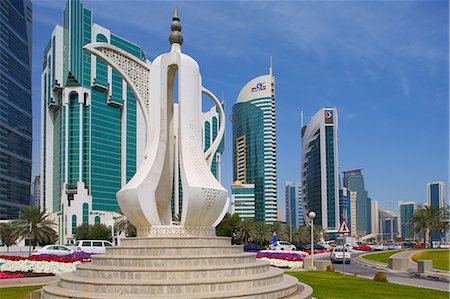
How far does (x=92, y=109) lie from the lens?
86.4 meters

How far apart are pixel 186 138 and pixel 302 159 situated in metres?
121

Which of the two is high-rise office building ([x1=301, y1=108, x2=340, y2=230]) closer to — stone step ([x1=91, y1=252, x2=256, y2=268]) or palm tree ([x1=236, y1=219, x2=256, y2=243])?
palm tree ([x1=236, y1=219, x2=256, y2=243])

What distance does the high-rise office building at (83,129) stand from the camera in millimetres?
83312

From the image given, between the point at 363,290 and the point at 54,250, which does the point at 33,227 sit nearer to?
the point at 54,250

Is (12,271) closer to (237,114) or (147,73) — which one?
(147,73)

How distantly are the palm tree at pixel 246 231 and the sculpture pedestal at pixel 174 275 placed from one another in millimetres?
43511

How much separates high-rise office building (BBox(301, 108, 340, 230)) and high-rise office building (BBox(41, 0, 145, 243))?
53.9m

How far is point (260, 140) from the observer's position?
135 metres

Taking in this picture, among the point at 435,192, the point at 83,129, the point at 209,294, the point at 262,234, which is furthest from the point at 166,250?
the point at 435,192

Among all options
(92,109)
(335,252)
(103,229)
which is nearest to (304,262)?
(335,252)

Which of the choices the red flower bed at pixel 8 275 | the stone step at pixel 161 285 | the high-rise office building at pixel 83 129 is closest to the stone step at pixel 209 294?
the stone step at pixel 161 285

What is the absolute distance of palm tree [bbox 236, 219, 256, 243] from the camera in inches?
2228

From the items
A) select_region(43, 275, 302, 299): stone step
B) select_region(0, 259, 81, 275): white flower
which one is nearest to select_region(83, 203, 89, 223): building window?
select_region(0, 259, 81, 275): white flower

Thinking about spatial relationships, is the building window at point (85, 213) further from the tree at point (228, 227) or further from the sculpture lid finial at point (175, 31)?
the sculpture lid finial at point (175, 31)
